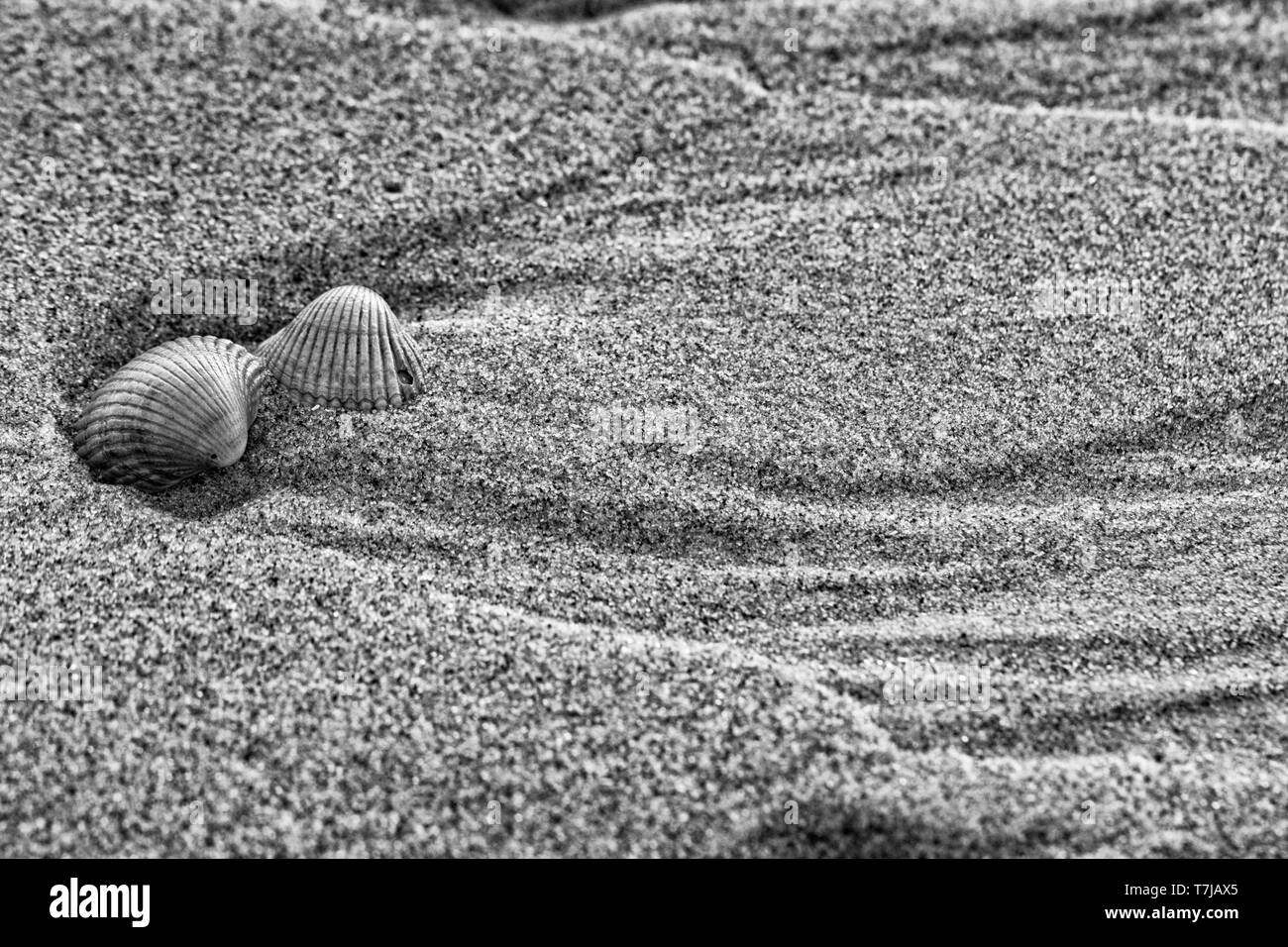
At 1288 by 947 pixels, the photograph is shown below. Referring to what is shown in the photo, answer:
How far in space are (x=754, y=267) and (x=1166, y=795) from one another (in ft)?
7.11

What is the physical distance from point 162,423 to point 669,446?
150 cm

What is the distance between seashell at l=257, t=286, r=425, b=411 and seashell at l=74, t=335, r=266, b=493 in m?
0.21

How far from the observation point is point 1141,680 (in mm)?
3043

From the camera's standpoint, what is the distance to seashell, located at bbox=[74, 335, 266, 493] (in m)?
3.34

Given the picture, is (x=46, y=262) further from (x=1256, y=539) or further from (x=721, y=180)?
(x=1256, y=539)

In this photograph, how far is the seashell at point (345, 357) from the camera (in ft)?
11.8

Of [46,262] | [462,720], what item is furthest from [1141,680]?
[46,262]

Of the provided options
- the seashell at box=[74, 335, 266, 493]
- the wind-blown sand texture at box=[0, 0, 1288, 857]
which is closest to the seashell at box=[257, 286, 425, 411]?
the wind-blown sand texture at box=[0, 0, 1288, 857]

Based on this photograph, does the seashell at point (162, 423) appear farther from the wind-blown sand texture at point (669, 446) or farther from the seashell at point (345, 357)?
the seashell at point (345, 357)

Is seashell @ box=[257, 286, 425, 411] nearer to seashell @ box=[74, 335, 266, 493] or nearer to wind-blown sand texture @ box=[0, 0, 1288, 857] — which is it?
wind-blown sand texture @ box=[0, 0, 1288, 857]

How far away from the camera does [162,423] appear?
11.0 feet

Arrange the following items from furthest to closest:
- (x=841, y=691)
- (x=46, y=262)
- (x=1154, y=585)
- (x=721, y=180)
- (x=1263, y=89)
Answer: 1. (x=1263, y=89)
2. (x=721, y=180)
3. (x=46, y=262)
4. (x=1154, y=585)
5. (x=841, y=691)

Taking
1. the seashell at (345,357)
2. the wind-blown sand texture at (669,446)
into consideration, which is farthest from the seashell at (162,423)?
the seashell at (345,357)

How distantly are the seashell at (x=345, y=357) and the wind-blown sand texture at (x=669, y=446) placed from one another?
0.27ft
